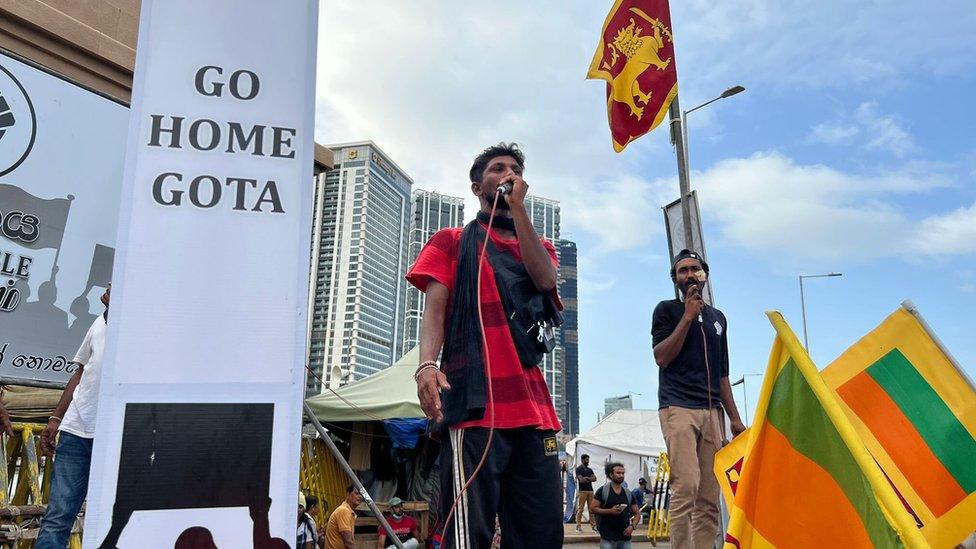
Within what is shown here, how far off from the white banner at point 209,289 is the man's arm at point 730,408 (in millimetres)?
3048

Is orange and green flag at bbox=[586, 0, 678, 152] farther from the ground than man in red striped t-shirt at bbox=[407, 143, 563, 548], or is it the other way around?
orange and green flag at bbox=[586, 0, 678, 152]

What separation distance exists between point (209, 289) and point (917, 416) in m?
2.42

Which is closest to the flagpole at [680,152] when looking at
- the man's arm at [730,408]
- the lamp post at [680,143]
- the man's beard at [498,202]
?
the lamp post at [680,143]

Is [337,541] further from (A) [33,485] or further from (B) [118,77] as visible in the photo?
(B) [118,77]

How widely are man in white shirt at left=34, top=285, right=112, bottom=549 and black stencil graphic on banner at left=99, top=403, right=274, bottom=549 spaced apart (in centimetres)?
215

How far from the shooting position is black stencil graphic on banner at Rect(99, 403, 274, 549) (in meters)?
1.67

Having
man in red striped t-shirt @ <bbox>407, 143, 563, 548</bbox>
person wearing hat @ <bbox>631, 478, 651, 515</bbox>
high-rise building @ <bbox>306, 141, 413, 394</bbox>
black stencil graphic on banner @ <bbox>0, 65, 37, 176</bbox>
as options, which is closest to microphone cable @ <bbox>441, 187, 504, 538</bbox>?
man in red striped t-shirt @ <bbox>407, 143, 563, 548</bbox>

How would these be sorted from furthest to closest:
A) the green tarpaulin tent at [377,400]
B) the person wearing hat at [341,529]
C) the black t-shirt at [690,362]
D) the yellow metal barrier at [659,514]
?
the yellow metal barrier at [659,514] < the green tarpaulin tent at [377,400] < the person wearing hat at [341,529] < the black t-shirt at [690,362]

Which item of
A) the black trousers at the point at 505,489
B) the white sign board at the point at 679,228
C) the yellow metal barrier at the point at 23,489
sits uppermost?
the white sign board at the point at 679,228

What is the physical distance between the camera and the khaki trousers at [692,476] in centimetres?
379

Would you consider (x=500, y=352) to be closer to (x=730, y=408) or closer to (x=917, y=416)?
(x=917, y=416)

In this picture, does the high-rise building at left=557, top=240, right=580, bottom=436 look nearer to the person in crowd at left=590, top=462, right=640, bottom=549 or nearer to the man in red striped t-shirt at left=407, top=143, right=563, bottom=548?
the person in crowd at left=590, top=462, right=640, bottom=549

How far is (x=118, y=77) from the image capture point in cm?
714

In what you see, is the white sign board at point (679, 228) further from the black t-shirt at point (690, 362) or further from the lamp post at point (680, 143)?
the black t-shirt at point (690, 362)
